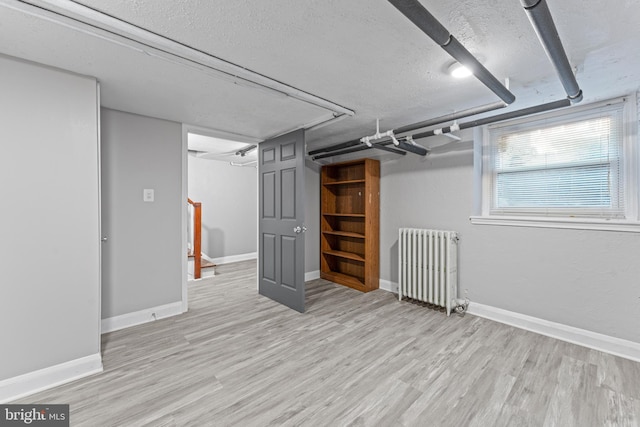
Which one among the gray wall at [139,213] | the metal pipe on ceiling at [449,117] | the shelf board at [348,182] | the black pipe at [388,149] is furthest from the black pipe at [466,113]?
the gray wall at [139,213]

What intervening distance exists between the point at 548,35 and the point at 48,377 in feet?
11.5

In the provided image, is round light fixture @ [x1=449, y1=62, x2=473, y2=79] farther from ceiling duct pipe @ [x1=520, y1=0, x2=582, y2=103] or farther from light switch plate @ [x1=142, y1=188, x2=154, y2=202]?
light switch plate @ [x1=142, y1=188, x2=154, y2=202]

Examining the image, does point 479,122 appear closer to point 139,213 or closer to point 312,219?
point 312,219

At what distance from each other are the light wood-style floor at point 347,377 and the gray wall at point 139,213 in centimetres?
37

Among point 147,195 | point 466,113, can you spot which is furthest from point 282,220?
point 466,113

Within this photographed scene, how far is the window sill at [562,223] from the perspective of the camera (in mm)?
2294

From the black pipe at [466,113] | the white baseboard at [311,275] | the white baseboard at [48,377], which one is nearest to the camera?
the white baseboard at [48,377]

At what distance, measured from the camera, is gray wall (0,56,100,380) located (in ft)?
5.90

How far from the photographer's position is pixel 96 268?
2.09m

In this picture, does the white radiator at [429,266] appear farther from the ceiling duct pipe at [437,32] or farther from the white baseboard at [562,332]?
the ceiling duct pipe at [437,32]

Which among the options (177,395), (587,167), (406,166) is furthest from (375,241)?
(177,395)

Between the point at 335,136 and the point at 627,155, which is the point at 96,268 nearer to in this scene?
the point at 335,136

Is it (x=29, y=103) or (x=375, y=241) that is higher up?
(x=29, y=103)

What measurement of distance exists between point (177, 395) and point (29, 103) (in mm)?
2178
